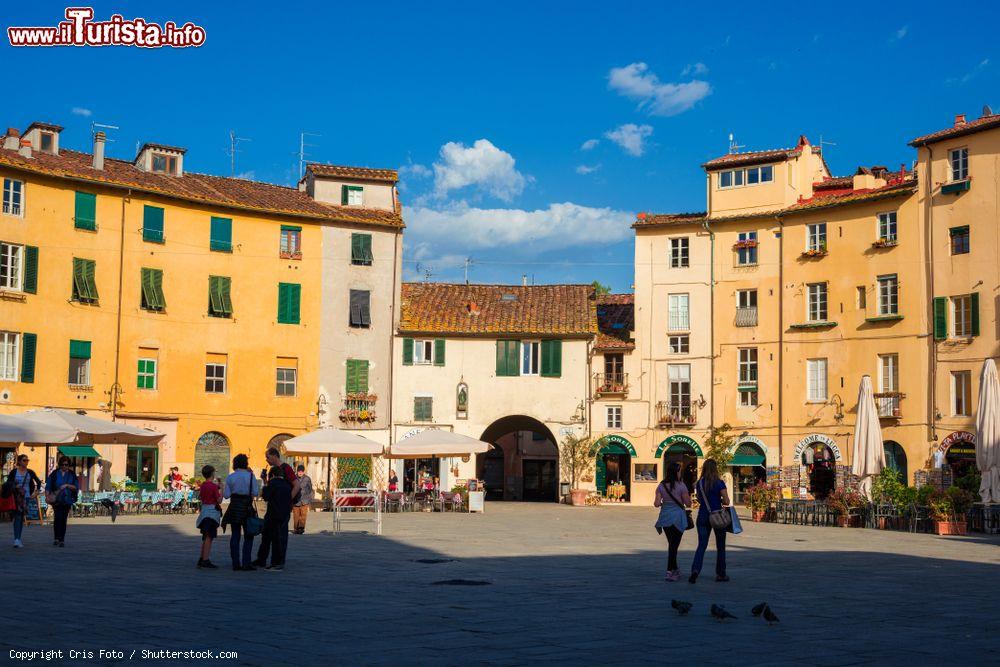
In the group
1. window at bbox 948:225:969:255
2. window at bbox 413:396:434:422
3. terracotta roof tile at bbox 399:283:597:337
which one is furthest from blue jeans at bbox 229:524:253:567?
terracotta roof tile at bbox 399:283:597:337

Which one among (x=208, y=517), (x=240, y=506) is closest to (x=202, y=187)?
(x=208, y=517)

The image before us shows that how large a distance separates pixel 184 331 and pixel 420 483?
1107 cm

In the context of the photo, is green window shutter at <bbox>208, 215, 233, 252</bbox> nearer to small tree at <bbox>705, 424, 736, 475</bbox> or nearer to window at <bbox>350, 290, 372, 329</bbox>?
window at <bbox>350, 290, 372, 329</bbox>

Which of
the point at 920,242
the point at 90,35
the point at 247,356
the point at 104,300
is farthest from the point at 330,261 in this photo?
the point at 920,242

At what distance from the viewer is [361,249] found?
49.4m

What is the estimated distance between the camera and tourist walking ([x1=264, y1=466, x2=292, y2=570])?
16.8 meters

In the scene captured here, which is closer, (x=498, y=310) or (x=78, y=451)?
(x=78, y=451)

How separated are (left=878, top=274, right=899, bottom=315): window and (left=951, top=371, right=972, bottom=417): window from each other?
368 centimetres

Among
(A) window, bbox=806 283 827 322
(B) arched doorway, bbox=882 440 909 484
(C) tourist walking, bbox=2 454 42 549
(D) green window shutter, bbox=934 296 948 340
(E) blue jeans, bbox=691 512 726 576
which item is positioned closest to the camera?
(E) blue jeans, bbox=691 512 726 576

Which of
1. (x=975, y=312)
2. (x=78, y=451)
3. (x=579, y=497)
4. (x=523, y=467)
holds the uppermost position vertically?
(x=975, y=312)

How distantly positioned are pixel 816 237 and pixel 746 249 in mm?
3116

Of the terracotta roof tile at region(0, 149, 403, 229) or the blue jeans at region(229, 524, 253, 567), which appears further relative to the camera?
the terracotta roof tile at region(0, 149, 403, 229)

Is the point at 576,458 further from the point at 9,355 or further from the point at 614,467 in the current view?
the point at 9,355

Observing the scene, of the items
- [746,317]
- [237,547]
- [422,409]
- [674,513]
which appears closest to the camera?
[674,513]
